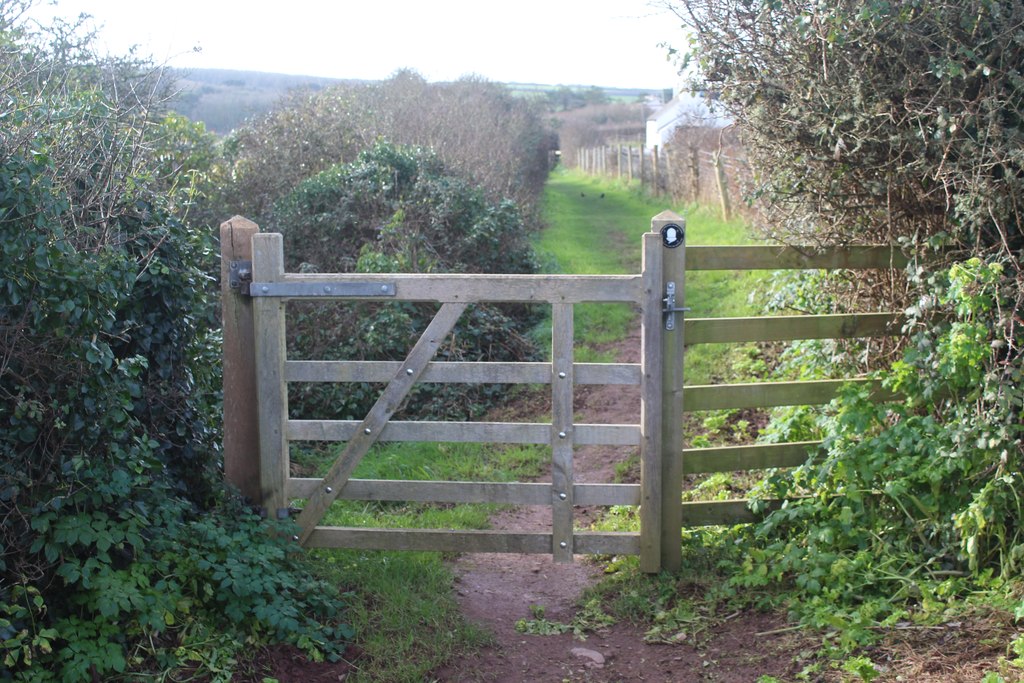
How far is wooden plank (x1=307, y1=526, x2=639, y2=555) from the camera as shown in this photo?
5566 millimetres

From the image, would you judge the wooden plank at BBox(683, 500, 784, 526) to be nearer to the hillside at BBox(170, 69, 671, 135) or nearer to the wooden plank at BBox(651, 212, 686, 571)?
the wooden plank at BBox(651, 212, 686, 571)

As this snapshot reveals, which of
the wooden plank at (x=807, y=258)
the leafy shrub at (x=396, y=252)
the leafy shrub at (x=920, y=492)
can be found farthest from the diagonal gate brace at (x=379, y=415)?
the leafy shrub at (x=396, y=252)

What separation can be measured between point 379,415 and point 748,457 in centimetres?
227

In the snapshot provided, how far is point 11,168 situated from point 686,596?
410 centimetres

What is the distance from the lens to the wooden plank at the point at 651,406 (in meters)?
5.36

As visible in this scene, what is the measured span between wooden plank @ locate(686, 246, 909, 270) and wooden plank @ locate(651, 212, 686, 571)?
34 centimetres

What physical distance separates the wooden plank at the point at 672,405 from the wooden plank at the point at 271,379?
224 centimetres

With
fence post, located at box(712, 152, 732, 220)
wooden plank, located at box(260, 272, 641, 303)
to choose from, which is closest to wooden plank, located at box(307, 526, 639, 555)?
wooden plank, located at box(260, 272, 641, 303)

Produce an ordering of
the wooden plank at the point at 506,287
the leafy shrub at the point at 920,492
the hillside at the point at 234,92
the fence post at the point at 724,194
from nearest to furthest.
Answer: the leafy shrub at the point at 920,492
the wooden plank at the point at 506,287
the fence post at the point at 724,194
the hillside at the point at 234,92

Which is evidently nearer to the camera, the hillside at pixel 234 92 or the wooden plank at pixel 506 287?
the wooden plank at pixel 506 287

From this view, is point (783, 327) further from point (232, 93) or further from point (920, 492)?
point (232, 93)

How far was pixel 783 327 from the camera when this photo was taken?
5699mm

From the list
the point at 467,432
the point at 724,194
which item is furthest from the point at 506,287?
the point at 724,194

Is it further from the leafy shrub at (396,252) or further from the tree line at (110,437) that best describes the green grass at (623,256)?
the tree line at (110,437)
